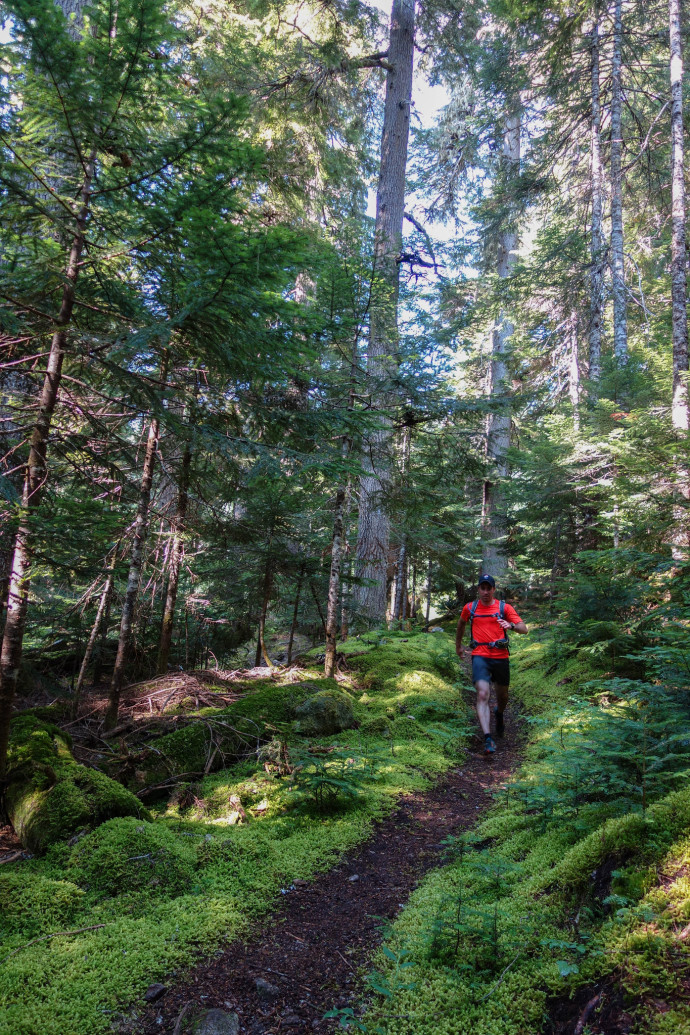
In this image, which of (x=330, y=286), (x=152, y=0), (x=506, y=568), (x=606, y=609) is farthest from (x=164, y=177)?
(x=506, y=568)

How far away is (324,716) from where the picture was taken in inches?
256

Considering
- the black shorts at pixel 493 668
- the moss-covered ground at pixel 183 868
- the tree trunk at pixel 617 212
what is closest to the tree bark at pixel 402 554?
the black shorts at pixel 493 668

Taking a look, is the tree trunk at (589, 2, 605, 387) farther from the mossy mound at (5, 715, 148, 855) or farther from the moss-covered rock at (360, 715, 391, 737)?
the mossy mound at (5, 715, 148, 855)

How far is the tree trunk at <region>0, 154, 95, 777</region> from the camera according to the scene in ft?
12.9

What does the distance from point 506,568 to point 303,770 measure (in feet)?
44.4

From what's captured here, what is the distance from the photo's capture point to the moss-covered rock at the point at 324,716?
249 inches

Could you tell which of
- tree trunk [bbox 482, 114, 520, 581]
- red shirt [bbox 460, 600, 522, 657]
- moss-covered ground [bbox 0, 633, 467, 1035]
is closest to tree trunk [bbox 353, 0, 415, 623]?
red shirt [bbox 460, 600, 522, 657]

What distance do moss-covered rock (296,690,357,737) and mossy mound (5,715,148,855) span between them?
98.8 inches

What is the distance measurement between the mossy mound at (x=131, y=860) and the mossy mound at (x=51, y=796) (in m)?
0.24

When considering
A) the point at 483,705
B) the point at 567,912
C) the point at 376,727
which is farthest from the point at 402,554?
the point at 567,912

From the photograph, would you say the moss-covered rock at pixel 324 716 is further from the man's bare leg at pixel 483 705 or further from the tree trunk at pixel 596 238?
the tree trunk at pixel 596 238

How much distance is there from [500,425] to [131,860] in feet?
55.4

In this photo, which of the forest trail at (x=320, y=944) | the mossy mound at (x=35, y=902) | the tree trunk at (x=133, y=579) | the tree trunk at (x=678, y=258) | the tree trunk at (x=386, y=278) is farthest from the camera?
the tree trunk at (x=386, y=278)

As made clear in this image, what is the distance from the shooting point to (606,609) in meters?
7.72
